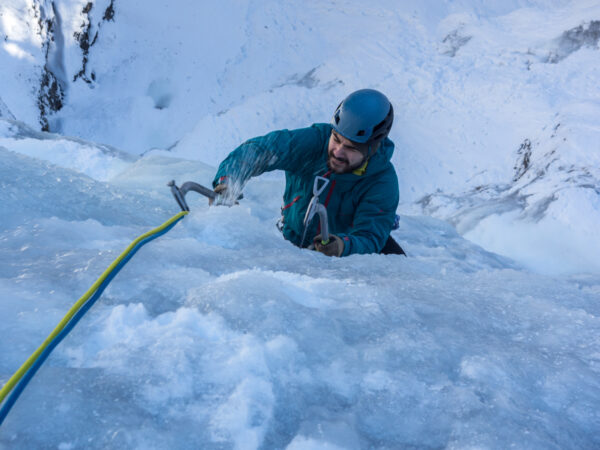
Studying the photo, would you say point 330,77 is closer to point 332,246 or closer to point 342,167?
point 342,167

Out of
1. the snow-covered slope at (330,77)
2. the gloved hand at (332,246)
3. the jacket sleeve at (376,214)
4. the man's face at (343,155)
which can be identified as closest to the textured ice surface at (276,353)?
the gloved hand at (332,246)

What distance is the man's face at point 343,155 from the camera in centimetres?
231

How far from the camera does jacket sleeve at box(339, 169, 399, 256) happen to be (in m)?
2.49

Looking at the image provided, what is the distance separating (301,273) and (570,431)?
1041 mm

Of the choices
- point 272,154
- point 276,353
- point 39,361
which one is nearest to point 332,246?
point 272,154

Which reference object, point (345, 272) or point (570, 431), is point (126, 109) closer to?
point (345, 272)

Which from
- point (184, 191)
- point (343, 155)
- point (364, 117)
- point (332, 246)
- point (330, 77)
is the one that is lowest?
point (332, 246)

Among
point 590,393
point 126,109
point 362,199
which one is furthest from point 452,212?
point 126,109

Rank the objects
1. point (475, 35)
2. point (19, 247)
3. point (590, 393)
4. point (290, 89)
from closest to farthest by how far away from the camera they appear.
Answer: point (590, 393)
point (19, 247)
point (475, 35)
point (290, 89)

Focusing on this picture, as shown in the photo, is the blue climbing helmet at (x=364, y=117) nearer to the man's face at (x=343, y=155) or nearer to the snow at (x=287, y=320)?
the man's face at (x=343, y=155)

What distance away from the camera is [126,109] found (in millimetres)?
9711

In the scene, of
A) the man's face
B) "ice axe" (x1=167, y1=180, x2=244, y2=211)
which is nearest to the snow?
"ice axe" (x1=167, y1=180, x2=244, y2=211)

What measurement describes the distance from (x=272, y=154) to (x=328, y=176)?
0.33 m

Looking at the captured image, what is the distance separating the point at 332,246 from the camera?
2.21m
